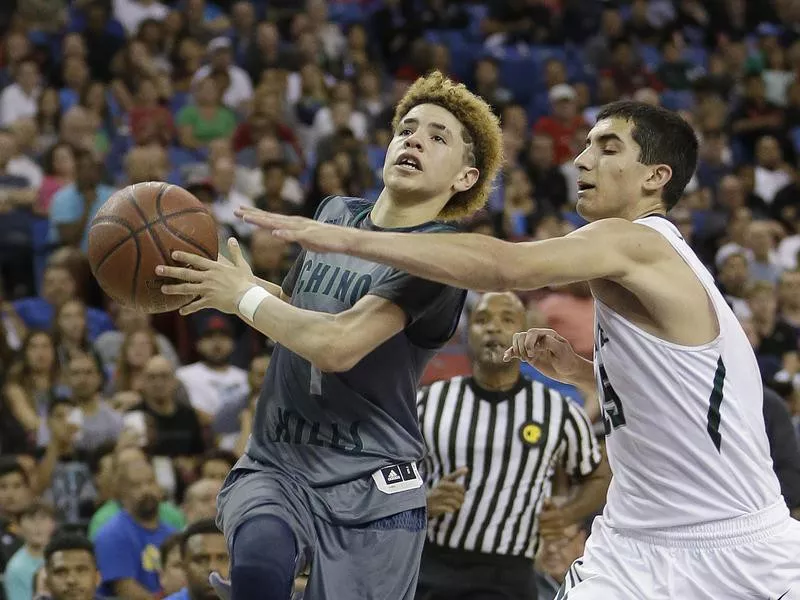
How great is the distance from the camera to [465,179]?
4.15 m

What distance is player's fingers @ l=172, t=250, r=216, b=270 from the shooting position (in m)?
3.75

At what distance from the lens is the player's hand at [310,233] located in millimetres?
3270

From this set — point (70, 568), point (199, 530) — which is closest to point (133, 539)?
point (70, 568)

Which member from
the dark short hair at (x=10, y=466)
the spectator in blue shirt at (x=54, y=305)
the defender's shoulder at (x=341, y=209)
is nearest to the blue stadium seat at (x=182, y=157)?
the spectator in blue shirt at (x=54, y=305)

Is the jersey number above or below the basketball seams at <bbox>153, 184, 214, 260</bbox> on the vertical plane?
below

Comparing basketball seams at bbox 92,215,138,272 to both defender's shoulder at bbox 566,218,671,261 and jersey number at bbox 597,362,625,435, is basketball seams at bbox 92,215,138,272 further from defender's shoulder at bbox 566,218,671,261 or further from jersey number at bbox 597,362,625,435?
jersey number at bbox 597,362,625,435

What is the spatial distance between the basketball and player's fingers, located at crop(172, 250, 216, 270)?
47 millimetres

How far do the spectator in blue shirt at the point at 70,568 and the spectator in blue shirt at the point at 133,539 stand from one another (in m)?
0.73

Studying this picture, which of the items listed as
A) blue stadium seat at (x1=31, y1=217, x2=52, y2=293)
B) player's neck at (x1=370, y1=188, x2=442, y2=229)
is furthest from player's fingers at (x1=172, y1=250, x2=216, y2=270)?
blue stadium seat at (x1=31, y1=217, x2=52, y2=293)

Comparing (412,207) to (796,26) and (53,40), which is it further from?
(796,26)

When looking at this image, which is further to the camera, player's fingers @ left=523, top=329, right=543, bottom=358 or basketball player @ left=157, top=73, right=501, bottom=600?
player's fingers @ left=523, top=329, right=543, bottom=358

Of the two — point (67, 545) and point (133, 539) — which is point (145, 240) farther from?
point (133, 539)

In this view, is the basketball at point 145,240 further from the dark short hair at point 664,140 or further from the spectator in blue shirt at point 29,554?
the spectator in blue shirt at point 29,554

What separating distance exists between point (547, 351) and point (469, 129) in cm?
77
